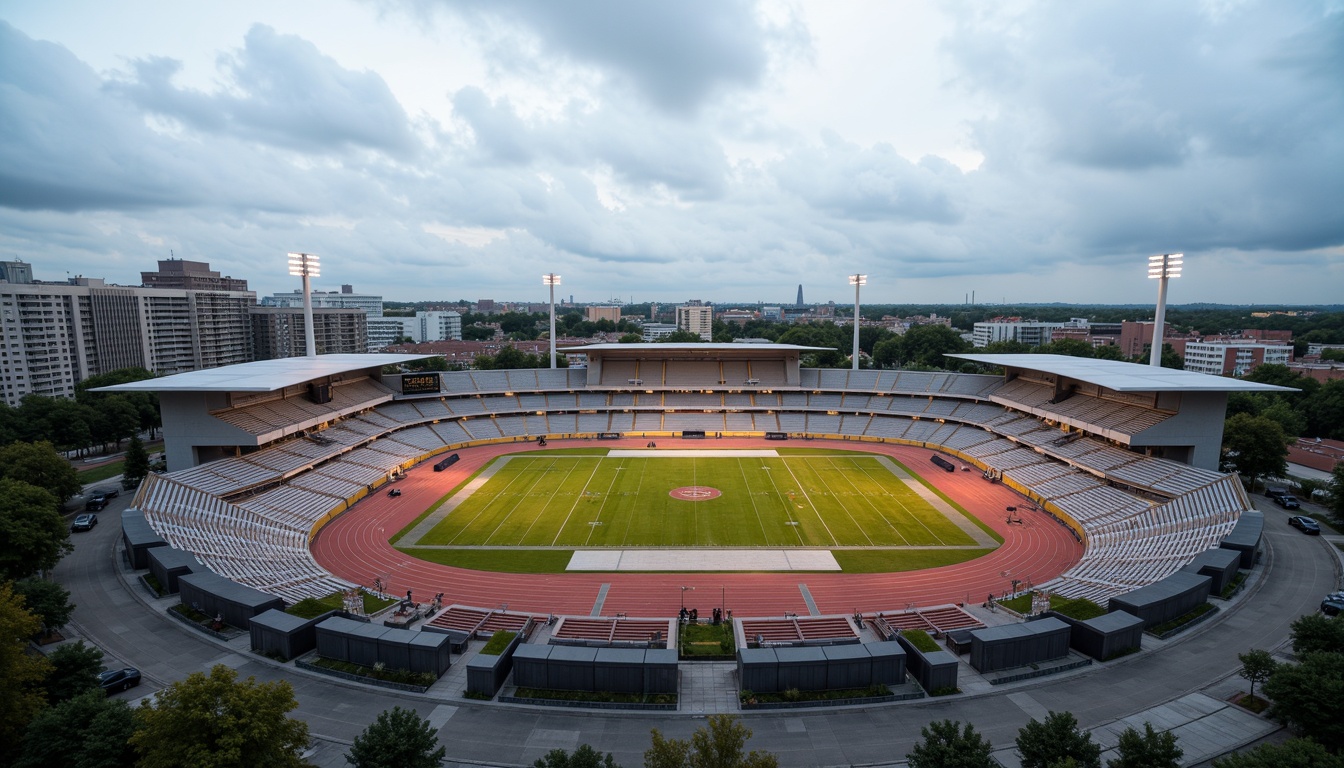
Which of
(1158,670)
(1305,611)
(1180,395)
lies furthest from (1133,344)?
(1158,670)

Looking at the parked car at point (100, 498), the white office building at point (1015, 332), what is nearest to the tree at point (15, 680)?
the parked car at point (100, 498)

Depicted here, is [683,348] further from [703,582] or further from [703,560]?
[703,582]

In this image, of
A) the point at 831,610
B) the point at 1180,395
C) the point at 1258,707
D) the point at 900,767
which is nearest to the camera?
the point at 900,767

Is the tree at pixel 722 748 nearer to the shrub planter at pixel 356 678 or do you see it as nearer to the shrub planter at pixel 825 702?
the shrub planter at pixel 825 702

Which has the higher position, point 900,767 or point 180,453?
point 180,453

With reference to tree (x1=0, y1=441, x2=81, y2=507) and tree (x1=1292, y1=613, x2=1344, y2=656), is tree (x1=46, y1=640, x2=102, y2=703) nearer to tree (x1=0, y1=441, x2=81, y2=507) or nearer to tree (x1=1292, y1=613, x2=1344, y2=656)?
tree (x1=0, y1=441, x2=81, y2=507)

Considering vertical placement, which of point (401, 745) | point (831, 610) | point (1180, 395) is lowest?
point (831, 610)

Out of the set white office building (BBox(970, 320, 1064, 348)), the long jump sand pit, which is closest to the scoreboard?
the long jump sand pit

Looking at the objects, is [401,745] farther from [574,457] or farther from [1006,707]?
[574,457]

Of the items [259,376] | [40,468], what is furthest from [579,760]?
[40,468]
